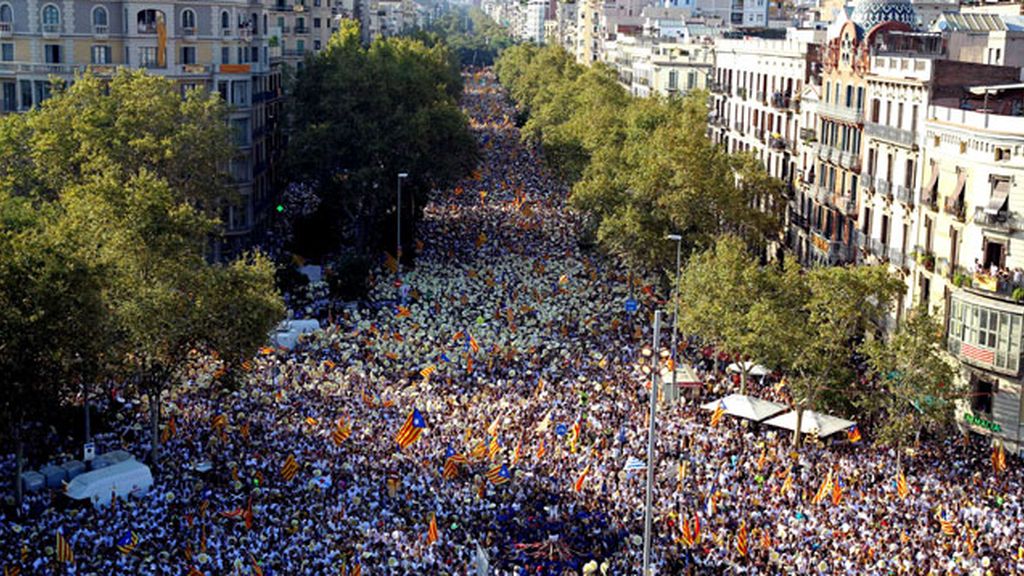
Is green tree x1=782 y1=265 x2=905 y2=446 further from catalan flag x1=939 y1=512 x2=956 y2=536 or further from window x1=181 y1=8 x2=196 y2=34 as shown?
window x1=181 y1=8 x2=196 y2=34

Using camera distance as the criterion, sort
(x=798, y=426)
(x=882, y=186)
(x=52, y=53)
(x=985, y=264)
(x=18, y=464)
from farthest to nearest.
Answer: (x=52, y=53)
(x=882, y=186)
(x=985, y=264)
(x=798, y=426)
(x=18, y=464)

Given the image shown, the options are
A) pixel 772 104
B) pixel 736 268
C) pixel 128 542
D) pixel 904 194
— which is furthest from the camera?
pixel 772 104

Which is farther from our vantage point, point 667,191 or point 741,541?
point 667,191

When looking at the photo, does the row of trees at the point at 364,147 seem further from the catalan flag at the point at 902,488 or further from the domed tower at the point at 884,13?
the catalan flag at the point at 902,488

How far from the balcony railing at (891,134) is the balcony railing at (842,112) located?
6.26 ft

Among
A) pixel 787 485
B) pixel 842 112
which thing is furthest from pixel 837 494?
pixel 842 112

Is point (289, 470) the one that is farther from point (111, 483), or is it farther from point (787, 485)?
point (787, 485)

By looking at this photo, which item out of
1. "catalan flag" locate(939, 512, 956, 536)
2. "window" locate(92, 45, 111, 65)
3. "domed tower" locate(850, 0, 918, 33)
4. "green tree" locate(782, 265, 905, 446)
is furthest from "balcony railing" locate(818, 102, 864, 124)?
"window" locate(92, 45, 111, 65)

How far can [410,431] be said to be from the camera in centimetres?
4238

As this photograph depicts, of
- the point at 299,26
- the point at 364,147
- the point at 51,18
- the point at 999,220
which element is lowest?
the point at 364,147

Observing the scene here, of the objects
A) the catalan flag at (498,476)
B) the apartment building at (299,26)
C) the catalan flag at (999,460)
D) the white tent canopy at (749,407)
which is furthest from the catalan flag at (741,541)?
the apartment building at (299,26)

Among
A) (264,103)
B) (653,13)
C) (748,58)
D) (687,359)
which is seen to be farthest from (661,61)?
(687,359)

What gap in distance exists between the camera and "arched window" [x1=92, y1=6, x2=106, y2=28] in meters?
74.2

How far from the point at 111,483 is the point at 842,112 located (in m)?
41.1
